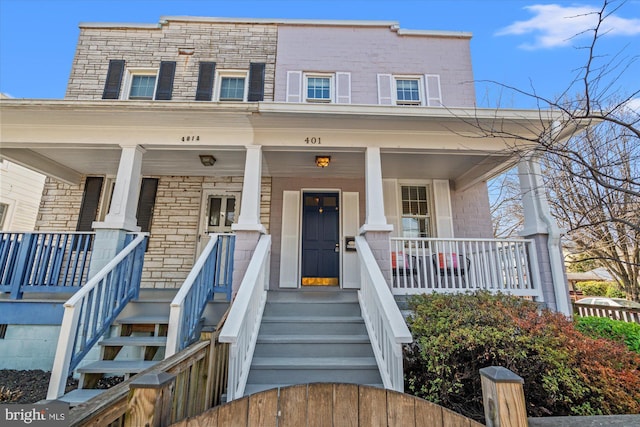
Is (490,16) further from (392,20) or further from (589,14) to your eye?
(589,14)

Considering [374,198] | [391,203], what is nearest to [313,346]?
[374,198]

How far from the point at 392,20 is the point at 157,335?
804 centimetres

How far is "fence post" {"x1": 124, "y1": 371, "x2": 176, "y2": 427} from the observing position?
1.17m

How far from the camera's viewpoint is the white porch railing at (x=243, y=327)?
250 centimetres

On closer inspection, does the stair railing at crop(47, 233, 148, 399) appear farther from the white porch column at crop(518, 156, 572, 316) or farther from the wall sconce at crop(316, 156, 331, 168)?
the white porch column at crop(518, 156, 572, 316)

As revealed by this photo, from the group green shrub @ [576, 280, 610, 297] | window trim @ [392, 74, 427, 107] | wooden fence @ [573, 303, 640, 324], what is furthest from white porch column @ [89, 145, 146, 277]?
green shrub @ [576, 280, 610, 297]

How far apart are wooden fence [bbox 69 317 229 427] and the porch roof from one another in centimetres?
303

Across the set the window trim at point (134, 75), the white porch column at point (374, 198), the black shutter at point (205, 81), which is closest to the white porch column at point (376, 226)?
the white porch column at point (374, 198)

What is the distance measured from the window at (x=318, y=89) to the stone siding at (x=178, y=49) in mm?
862

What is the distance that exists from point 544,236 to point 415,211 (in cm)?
253

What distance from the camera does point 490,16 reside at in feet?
20.7

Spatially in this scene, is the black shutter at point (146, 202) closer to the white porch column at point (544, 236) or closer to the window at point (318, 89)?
the window at point (318, 89)

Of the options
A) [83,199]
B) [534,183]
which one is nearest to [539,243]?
[534,183]

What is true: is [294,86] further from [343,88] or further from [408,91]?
[408,91]
